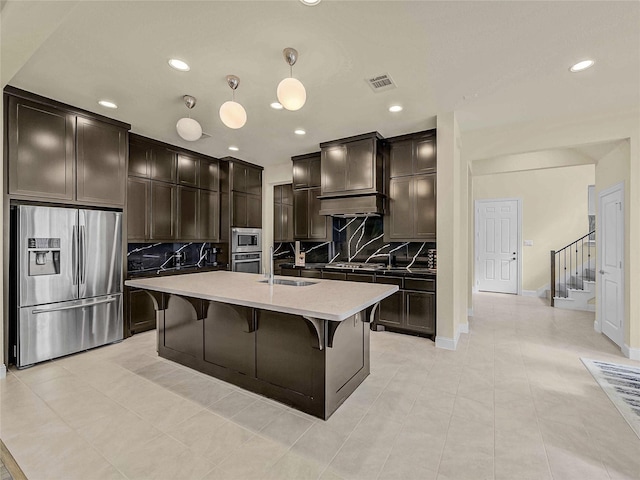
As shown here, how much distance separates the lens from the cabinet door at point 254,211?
5695 millimetres

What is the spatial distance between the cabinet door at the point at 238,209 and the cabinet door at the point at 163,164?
106cm

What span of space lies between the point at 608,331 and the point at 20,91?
7.17 metres

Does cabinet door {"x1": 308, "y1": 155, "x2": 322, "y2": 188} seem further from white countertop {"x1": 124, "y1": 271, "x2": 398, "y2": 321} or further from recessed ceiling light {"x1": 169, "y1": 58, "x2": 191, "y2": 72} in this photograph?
recessed ceiling light {"x1": 169, "y1": 58, "x2": 191, "y2": 72}

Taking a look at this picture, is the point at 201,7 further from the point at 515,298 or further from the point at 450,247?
the point at 515,298

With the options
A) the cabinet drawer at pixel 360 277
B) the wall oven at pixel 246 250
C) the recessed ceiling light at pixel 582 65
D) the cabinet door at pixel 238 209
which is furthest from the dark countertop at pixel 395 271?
the recessed ceiling light at pixel 582 65

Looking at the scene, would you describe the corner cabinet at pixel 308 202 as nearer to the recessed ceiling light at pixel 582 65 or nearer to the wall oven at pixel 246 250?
the wall oven at pixel 246 250

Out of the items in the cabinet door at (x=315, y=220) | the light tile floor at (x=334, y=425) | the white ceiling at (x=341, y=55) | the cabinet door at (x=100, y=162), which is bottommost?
the light tile floor at (x=334, y=425)

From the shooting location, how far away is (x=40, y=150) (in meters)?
3.04

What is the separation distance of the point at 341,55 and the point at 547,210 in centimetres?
654

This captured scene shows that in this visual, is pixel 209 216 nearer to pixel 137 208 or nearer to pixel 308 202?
pixel 137 208

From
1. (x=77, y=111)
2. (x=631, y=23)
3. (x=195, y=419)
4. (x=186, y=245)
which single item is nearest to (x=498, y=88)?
(x=631, y=23)

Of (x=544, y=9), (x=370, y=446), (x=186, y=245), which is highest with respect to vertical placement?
(x=544, y=9)

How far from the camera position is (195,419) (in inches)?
84.0

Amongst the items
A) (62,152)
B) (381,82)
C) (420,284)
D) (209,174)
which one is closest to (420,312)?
(420,284)
